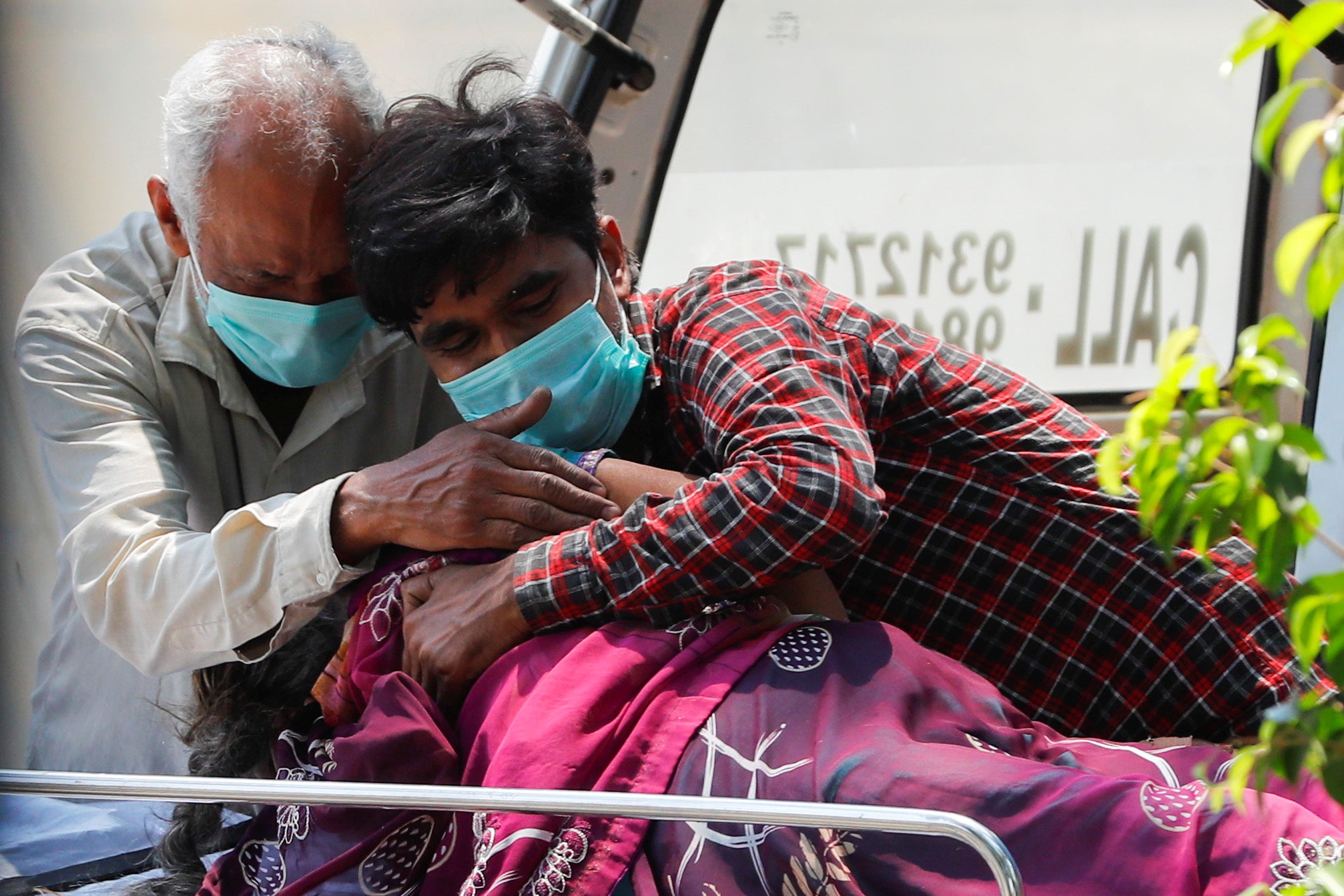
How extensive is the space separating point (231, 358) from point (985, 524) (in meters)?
1.21

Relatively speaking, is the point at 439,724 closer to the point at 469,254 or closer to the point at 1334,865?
the point at 469,254

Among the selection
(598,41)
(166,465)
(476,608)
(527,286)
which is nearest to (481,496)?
(476,608)

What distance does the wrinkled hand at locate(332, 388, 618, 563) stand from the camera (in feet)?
5.05

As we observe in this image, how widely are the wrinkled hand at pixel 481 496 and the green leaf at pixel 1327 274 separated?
1.07 meters

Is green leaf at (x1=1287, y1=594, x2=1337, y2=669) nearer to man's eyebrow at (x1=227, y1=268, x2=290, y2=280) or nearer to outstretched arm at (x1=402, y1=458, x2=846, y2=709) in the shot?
outstretched arm at (x1=402, y1=458, x2=846, y2=709)

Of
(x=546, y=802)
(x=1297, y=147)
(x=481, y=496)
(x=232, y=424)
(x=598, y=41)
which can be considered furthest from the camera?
(x=598, y=41)

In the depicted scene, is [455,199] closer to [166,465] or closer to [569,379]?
[569,379]

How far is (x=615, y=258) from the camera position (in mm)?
1813

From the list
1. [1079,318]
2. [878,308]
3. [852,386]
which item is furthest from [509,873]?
[1079,318]

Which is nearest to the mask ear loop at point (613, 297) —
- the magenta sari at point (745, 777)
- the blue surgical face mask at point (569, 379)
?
the blue surgical face mask at point (569, 379)

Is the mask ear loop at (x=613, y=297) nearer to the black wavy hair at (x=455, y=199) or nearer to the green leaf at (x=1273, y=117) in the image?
the black wavy hair at (x=455, y=199)

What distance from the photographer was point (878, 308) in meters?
3.13

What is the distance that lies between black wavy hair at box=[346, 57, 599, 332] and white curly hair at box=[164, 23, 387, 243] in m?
0.11

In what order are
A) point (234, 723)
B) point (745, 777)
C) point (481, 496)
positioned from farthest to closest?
point (234, 723) → point (481, 496) → point (745, 777)
